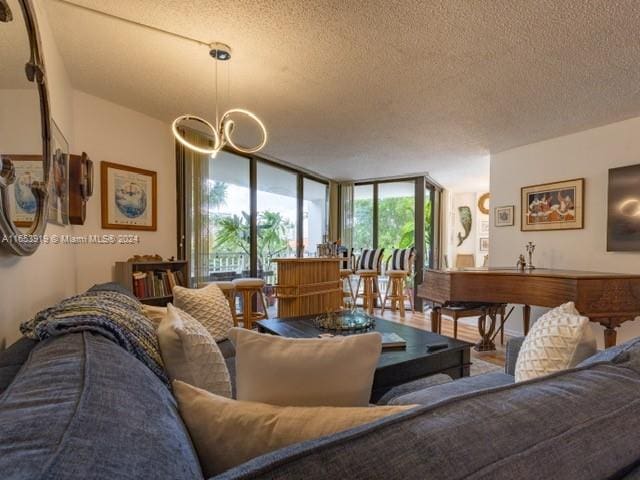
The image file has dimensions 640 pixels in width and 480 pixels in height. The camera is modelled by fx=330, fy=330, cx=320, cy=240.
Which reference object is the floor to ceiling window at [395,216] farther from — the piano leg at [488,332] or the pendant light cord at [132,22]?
the pendant light cord at [132,22]

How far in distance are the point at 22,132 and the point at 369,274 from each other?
4.74 meters

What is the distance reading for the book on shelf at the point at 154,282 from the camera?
2998 millimetres

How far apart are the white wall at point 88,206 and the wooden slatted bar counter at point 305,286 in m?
1.29

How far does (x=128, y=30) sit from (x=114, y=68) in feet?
1.83

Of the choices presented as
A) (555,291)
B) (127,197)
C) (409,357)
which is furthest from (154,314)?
(555,291)

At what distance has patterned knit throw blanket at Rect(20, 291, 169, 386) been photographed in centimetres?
98

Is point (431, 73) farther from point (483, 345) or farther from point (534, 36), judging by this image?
point (483, 345)

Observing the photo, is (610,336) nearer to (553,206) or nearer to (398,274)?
(553,206)

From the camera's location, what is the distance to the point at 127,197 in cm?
323

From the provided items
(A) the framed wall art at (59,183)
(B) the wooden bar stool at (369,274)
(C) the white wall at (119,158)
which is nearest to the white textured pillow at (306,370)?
(A) the framed wall art at (59,183)

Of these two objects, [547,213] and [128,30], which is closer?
[128,30]

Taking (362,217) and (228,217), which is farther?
(362,217)

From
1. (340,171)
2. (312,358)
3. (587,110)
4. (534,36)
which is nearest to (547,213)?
(587,110)

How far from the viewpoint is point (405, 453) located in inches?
17.5
